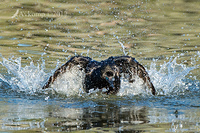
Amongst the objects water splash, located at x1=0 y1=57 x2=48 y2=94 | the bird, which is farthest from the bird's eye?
water splash, located at x1=0 y1=57 x2=48 y2=94

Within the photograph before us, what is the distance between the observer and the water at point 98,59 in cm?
535

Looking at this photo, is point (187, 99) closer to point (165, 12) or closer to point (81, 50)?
point (81, 50)

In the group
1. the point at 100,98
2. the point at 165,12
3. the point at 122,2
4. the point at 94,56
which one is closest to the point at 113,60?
the point at 100,98

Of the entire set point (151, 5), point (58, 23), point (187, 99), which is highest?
point (151, 5)

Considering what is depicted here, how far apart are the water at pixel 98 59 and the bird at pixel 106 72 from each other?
18cm

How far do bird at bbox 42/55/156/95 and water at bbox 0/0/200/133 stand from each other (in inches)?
6.9

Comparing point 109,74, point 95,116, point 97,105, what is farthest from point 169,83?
point 95,116

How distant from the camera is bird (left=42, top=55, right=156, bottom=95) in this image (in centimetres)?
657

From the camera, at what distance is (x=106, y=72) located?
21.3ft

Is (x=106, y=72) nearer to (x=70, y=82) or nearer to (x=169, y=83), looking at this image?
(x=70, y=82)

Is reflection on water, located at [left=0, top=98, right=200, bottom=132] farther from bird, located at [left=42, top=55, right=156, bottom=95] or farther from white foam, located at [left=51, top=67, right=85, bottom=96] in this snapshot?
white foam, located at [left=51, top=67, right=85, bottom=96]

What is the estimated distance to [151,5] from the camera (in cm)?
1780

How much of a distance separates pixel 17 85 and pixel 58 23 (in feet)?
23.2

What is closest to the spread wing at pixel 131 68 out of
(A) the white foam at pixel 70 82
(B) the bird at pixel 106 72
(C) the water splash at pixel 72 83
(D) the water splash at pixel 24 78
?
(B) the bird at pixel 106 72
